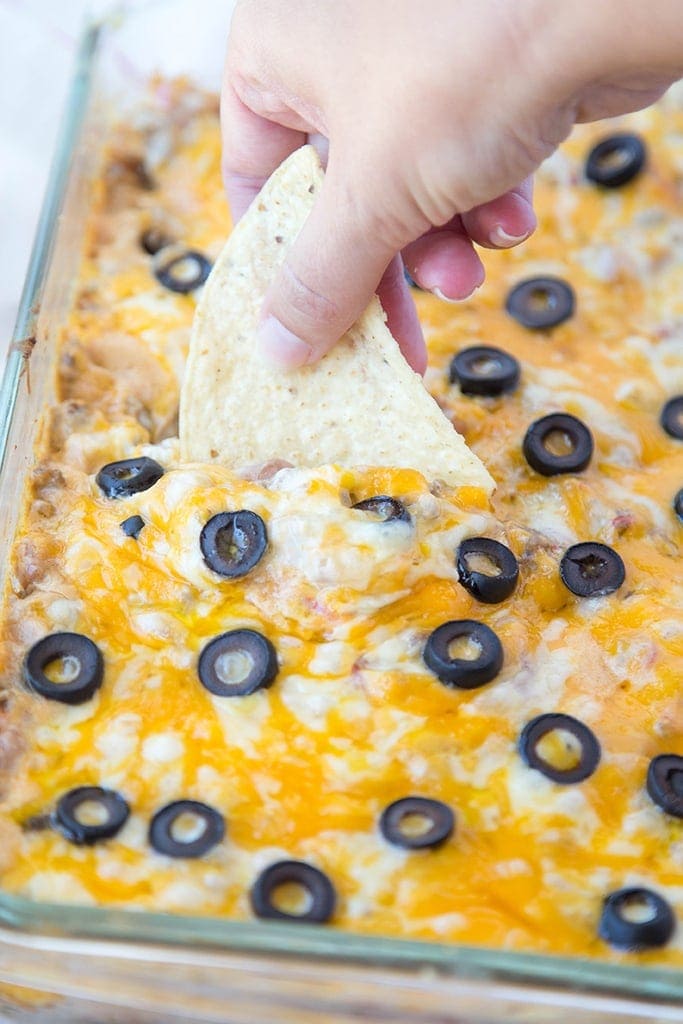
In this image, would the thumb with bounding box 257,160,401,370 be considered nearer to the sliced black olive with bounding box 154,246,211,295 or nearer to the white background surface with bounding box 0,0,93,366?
the sliced black olive with bounding box 154,246,211,295

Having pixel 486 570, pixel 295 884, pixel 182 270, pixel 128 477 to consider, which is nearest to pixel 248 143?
pixel 182 270

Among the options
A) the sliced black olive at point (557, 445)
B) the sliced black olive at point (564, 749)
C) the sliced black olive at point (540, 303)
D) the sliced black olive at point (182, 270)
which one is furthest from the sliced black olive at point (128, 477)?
the sliced black olive at point (540, 303)

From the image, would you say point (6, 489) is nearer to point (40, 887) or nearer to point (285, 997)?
point (40, 887)

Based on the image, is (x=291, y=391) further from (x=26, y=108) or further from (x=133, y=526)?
(x=26, y=108)

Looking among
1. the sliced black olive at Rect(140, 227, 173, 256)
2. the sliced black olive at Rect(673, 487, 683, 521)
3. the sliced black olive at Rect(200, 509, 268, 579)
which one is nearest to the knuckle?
the sliced black olive at Rect(200, 509, 268, 579)

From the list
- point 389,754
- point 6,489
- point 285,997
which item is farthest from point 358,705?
point 6,489

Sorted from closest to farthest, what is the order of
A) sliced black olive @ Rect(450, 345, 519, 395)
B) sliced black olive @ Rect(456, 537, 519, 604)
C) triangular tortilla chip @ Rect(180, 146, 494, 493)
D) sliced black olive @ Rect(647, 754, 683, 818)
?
sliced black olive @ Rect(647, 754, 683, 818) → sliced black olive @ Rect(456, 537, 519, 604) → triangular tortilla chip @ Rect(180, 146, 494, 493) → sliced black olive @ Rect(450, 345, 519, 395)

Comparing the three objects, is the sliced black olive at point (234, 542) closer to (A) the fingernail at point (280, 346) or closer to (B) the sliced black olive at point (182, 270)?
(A) the fingernail at point (280, 346)

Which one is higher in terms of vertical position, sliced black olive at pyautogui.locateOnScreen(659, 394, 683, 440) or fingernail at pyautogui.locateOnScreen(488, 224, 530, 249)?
fingernail at pyautogui.locateOnScreen(488, 224, 530, 249)
